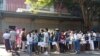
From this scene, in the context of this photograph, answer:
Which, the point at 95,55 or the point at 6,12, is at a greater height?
the point at 6,12

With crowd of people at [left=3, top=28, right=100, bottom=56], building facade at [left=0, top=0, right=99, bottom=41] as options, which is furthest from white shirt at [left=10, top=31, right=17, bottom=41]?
building facade at [left=0, top=0, right=99, bottom=41]

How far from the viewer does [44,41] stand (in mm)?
21953

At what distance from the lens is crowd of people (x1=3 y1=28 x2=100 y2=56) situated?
71.4 feet

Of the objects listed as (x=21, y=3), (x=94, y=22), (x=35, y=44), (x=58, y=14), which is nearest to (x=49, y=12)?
(x=58, y=14)

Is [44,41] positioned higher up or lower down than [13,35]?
lower down

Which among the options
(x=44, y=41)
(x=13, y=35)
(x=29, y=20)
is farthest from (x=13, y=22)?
(x=44, y=41)

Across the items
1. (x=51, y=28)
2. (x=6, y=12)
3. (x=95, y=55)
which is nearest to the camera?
(x=95, y=55)

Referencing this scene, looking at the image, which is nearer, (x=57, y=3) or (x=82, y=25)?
(x=57, y=3)

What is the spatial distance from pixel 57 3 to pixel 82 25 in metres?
3.98

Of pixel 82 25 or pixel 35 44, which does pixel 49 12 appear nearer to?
pixel 82 25

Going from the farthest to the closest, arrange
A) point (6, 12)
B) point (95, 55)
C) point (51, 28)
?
1. point (51, 28)
2. point (6, 12)
3. point (95, 55)

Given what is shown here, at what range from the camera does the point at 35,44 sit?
2189 cm

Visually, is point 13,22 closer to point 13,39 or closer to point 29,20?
point 29,20

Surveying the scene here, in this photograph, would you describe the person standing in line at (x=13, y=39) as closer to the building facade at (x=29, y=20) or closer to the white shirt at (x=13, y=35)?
the white shirt at (x=13, y=35)
